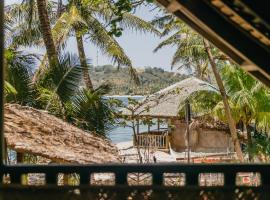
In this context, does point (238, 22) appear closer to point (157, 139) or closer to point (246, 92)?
point (246, 92)

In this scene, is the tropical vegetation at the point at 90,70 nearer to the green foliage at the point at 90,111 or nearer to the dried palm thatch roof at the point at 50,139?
the green foliage at the point at 90,111

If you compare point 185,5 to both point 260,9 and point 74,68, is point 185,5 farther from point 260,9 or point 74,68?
point 74,68

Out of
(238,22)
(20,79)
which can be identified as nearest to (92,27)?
(20,79)

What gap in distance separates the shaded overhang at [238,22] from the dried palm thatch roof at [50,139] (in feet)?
14.7

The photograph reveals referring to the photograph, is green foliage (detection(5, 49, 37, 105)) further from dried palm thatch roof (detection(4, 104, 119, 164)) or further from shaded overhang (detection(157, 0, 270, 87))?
shaded overhang (detection(157, 0, 270, 87))

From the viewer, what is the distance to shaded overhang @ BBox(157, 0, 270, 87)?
1343mm

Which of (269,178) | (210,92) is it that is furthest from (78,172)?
(210,92)

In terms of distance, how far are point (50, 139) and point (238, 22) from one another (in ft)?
17.0

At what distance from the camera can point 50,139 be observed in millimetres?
6402

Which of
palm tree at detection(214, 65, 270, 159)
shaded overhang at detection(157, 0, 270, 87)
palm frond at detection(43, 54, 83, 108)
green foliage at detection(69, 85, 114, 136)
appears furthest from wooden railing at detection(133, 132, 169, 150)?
shaded overhang at detection(157, 0, 270, 87)

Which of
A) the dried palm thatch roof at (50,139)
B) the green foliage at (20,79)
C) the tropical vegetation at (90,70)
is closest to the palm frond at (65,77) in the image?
the tropical vegetation at (90,70)

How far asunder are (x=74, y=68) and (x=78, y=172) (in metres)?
6.74

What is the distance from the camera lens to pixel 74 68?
27.3 feet

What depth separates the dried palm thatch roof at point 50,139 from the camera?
235 inches
